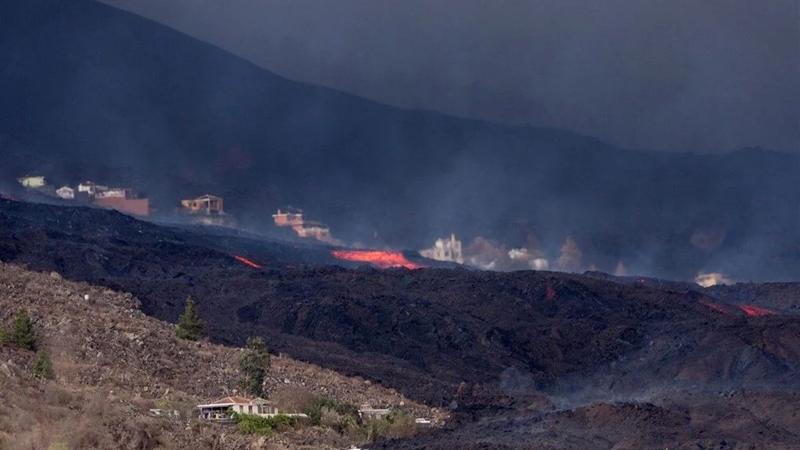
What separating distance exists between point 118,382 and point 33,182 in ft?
450

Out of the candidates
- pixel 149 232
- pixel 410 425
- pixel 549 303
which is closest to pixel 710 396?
pixel 410 425

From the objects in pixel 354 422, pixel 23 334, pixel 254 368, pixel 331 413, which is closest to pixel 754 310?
pixel 254 368

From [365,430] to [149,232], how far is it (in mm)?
74621

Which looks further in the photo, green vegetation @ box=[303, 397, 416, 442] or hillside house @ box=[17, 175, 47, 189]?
hillside house @ box=[17, 175, 47, 189]

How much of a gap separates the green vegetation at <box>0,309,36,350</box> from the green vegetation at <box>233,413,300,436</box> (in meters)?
9.16

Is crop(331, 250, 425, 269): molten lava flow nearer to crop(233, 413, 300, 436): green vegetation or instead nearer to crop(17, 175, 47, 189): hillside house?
crop(17, 175, 47, 189): hillside house

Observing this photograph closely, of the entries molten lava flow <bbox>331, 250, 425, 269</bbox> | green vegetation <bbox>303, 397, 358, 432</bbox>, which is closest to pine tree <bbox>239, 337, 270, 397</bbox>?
green vegetation <bbox>303, 397, 358, 432</bbox>

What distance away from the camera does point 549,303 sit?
12406 centimetres

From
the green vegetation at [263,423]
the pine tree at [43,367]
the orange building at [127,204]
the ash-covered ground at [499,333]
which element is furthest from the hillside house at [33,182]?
the pine tree at [43,367]

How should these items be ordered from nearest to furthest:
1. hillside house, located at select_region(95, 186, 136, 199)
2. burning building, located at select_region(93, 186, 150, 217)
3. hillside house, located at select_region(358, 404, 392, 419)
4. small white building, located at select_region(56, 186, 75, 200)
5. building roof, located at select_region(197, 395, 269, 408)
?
building roof, located at select_region(197, 395, 269, 408)
hillside house, located at select_region(358, 404, 392, 419)
small white building, located at select_region(56, 186, 75, 200)
burning building, located at select_region(93, 186, 150, 217)
hillside house, located at select_region(95, 186, 136, 199)

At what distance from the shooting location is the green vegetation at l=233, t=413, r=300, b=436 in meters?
58.3

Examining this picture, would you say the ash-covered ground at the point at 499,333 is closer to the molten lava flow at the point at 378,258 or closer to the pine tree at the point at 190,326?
the pine tree at the point at 190,326

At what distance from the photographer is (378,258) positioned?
17100 centimetres

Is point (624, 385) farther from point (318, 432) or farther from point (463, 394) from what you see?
point (318, 432)
